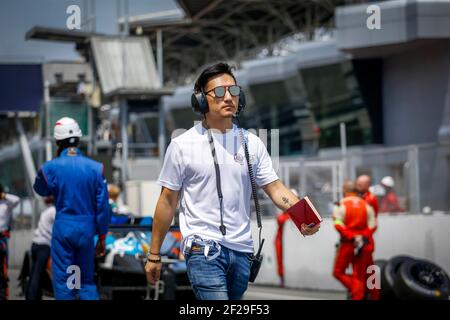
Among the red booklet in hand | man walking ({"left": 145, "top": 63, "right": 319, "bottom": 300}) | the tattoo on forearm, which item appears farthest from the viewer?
the tattoo on forearm

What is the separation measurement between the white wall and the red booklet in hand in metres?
11.5

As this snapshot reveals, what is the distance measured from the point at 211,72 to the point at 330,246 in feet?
46.9

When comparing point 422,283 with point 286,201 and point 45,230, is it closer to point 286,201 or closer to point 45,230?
point 45,230

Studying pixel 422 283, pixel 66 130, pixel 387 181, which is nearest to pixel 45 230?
pixel 66 130

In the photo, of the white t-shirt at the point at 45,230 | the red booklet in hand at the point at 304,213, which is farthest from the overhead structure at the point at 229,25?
the red booklet in hand at the point at 304,213

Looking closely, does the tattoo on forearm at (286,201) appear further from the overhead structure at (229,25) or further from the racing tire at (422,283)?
the overhead structure at (229,25)

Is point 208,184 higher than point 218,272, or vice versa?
point 208,184

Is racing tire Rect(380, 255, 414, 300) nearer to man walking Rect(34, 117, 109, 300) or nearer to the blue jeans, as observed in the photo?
man walking Rect(34, 117, 109, 300)

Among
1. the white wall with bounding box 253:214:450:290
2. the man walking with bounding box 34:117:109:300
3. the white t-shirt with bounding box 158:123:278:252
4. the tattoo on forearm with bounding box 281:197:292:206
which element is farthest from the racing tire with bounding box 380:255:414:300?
the white t-shirt with bounding box 158:123:278:252

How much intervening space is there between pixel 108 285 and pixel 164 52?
52737mm

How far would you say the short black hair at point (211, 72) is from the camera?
20.5 ft

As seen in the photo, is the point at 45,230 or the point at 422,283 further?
the point at 422,283

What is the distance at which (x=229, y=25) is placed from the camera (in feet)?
184

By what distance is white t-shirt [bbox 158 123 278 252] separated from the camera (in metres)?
6.10
